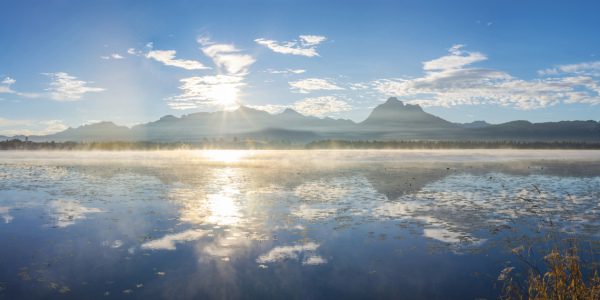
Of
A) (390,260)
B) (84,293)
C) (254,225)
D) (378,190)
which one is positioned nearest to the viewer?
(84,293)

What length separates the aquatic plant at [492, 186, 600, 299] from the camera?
29.8 ft

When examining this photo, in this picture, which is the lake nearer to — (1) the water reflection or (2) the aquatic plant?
(1) the water reflection

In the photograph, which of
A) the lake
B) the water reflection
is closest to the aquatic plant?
the lake

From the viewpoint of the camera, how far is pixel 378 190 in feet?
106

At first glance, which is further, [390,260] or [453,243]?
[453,243]

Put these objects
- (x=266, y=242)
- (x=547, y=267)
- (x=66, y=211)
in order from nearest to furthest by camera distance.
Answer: (x=547, y=267), (x=266, y=242), (x=66, y=211)

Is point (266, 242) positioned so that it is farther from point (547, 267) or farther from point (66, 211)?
point (66, 211)

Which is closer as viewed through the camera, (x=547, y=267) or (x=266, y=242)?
(x=547, y=267)

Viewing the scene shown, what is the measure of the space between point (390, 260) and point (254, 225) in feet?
24.3

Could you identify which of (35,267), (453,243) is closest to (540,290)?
(453,243)

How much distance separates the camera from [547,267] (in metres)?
12.8

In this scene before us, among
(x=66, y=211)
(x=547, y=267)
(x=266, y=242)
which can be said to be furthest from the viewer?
(x=66, y=211)

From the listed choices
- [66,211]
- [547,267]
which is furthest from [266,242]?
[66,211]

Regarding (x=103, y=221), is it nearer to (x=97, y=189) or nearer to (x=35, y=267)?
(x=35, y=267)
